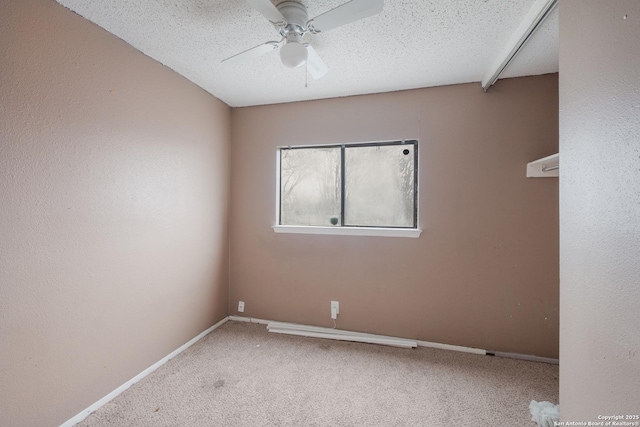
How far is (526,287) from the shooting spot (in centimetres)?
218

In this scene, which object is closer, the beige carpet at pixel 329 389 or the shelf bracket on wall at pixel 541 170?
the beige carpet at pixel 329 389

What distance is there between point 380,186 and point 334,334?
151 cm

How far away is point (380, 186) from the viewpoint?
8.52ft

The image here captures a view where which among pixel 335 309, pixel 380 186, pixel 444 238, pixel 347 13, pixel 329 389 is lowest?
pixel 329 389

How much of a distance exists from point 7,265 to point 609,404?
8.20ft

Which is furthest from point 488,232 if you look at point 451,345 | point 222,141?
point 222,141

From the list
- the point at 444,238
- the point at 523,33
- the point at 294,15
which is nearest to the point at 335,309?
the point at 444,238

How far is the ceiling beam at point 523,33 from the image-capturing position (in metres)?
1.37

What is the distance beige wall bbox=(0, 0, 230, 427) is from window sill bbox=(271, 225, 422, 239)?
94cm

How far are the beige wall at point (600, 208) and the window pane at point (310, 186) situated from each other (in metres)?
1.83

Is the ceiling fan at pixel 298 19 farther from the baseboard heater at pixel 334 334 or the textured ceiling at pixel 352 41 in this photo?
the baseboard heater at pixel 334 334

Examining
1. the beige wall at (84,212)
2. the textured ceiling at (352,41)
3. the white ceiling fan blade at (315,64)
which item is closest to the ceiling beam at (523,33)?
the textured ceiling at (352,41)

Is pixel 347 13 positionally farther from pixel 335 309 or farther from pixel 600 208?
pixel 335 309

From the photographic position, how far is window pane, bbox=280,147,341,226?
2.73 metres
